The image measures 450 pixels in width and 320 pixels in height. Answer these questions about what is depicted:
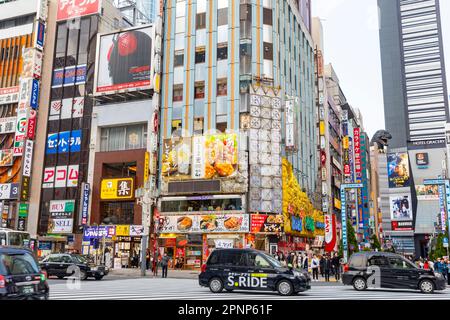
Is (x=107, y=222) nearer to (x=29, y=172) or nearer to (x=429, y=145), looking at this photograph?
(x=29, y=172)

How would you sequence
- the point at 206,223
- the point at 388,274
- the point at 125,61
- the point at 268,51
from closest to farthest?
the point at 388,274, the point at 206,223, the point at 268,51, the point at 125,61

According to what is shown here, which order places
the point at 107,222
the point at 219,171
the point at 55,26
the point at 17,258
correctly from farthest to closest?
the point at 55,26 < the point at 107,222 < the point at 219,171 < the point at 17,258

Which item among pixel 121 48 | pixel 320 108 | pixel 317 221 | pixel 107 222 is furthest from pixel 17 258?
pixel 320 108

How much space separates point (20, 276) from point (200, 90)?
37.4 metres

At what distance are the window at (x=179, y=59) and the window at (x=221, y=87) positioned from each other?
16.5 ft

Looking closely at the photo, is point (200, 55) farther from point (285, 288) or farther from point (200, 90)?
point (285, 288)

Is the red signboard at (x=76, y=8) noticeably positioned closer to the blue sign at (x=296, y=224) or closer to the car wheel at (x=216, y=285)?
the blue sign at (x=296, y=224)

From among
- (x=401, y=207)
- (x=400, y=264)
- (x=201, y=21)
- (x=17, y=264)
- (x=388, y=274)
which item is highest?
(x=201, y=21)

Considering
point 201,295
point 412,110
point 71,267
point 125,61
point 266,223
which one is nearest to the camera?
point 201,295

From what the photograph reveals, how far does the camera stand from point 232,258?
17.2 m

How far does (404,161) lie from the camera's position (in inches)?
5925

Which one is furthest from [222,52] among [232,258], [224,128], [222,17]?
[232,258]
